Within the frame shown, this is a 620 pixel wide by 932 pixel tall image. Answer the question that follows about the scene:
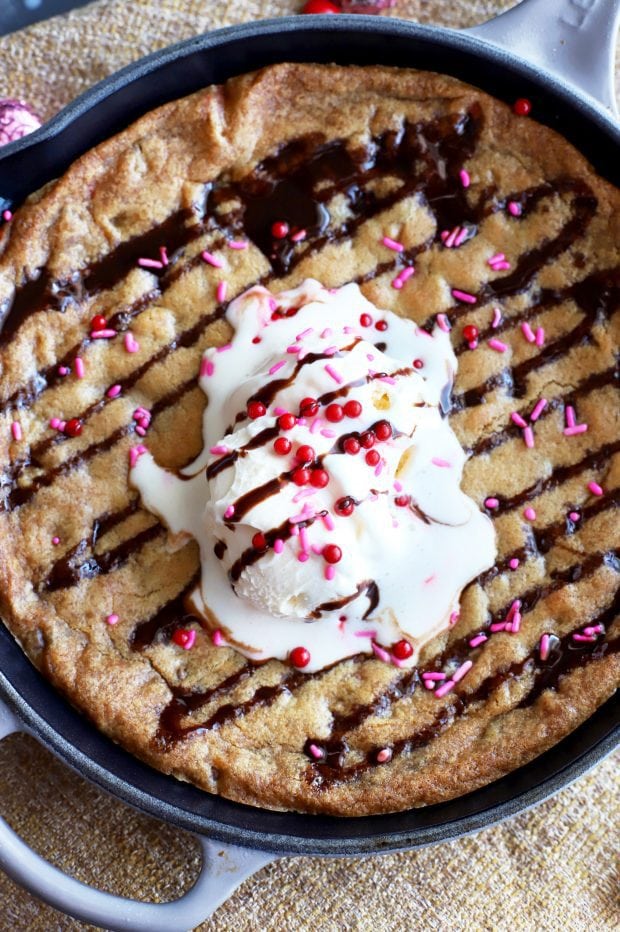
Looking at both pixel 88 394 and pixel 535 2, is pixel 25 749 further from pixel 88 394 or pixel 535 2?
pixel 535 2

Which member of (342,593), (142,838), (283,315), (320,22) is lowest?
(142,838)

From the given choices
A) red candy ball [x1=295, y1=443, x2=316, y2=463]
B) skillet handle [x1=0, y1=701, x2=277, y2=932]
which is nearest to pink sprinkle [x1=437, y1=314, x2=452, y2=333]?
red candy ball [x1=295, y1=443, x2=316, y2=463]

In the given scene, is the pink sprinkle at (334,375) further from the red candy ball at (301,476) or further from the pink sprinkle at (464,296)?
the pink sprinkle at (464,296)

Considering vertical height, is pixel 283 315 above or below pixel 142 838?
above

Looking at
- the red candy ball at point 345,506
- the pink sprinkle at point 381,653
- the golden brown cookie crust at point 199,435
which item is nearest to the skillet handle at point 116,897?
the golden brown cookie crust at point 199,435

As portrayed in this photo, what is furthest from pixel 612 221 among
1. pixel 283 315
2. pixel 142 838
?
pixel 142 838

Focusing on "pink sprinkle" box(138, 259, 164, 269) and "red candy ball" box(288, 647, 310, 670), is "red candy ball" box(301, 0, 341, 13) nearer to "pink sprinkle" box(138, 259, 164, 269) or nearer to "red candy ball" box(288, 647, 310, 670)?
"pink sprinkle" box(138, 259, 164, 269)
